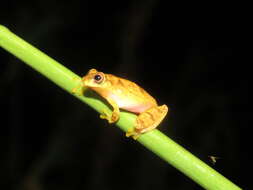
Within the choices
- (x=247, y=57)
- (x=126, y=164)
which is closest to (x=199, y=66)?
(x=247, y=57)

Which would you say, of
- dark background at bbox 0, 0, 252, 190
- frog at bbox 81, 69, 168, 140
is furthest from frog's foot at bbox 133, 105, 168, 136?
dark background at bbox 0, 0, 252, 190

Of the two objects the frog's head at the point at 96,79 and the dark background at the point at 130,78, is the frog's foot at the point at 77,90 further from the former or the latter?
the dark background at the point at 130,78

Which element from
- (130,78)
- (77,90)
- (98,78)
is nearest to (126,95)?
(98,78)

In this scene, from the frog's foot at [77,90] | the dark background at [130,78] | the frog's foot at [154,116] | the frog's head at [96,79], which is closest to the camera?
the frog's foot at [77,90]

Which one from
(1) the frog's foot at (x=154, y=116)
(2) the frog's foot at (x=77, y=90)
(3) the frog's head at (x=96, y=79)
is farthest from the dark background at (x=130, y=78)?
(2) the frog's foot at (x=77, y=90)

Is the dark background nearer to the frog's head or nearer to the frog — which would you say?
the frog

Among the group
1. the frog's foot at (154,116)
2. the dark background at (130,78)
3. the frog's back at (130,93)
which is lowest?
the frog's foot at (154,116)
